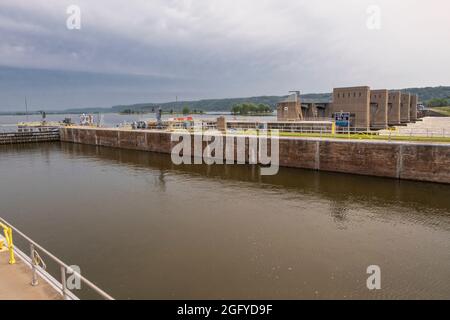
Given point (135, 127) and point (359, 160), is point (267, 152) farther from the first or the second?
point (135, 127)

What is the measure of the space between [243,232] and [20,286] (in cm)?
908

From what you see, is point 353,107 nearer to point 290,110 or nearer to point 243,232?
point 290,110

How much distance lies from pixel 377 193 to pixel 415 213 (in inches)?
155

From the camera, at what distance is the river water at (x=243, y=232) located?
1022 cm

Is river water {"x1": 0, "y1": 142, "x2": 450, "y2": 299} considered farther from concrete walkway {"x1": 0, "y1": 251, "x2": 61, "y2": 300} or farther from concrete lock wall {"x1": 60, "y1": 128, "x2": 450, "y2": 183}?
concrete walkway {"x1": 0, "y1": 251, "x2": 61, "y2": 300}

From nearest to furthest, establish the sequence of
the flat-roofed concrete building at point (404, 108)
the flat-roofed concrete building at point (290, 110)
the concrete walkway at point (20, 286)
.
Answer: the concrete walkway at point (20, 286) → the flat-roofed concrete building at point (290, 110) → the flat-roofed concrete building at point (404, 108)

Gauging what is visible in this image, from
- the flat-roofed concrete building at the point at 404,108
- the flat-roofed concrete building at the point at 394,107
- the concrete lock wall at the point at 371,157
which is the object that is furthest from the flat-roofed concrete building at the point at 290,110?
the flat-roofed concrete building at the point at 404,108

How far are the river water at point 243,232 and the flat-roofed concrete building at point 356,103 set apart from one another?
2527cm

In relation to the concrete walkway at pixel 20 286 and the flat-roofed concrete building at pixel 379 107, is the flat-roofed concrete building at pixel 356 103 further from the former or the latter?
the concrete walkway at pixel 20 286

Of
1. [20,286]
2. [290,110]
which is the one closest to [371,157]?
[20,286]

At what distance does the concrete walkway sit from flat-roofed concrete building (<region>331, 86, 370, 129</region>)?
46789 millimetres

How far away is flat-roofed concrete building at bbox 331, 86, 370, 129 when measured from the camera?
47.7 m

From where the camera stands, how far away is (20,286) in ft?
22.7
